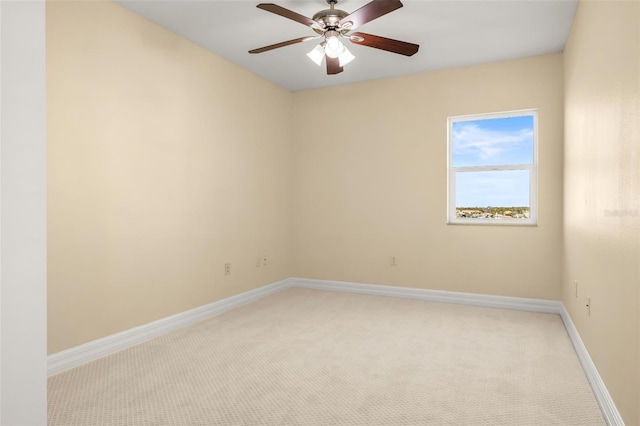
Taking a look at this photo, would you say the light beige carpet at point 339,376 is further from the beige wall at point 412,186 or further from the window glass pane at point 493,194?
the window glass pane at point 493,194

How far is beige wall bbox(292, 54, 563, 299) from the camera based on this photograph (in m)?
4.12

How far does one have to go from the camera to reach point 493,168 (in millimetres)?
4387

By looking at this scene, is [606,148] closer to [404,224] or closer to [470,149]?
[470,149]

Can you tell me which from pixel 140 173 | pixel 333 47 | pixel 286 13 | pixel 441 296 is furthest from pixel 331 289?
pixel 286 13

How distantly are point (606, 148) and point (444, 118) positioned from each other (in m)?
2.53

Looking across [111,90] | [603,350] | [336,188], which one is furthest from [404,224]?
[111,90]

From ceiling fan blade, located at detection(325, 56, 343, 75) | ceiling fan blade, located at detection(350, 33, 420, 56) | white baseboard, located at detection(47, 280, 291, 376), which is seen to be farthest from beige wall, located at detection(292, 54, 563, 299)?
ceiling fan blade, located at detection(350, 33, 420, 56)

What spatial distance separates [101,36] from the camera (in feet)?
9.57

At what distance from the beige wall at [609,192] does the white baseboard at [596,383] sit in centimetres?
5

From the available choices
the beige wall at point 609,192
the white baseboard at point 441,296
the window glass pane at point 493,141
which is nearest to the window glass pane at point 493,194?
the window glass pane at point 493,141

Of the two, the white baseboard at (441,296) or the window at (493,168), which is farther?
the window at (493,168)

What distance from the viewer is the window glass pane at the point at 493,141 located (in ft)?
14.0

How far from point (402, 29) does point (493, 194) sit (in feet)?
6.75

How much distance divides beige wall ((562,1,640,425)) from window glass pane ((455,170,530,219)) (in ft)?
3.49
